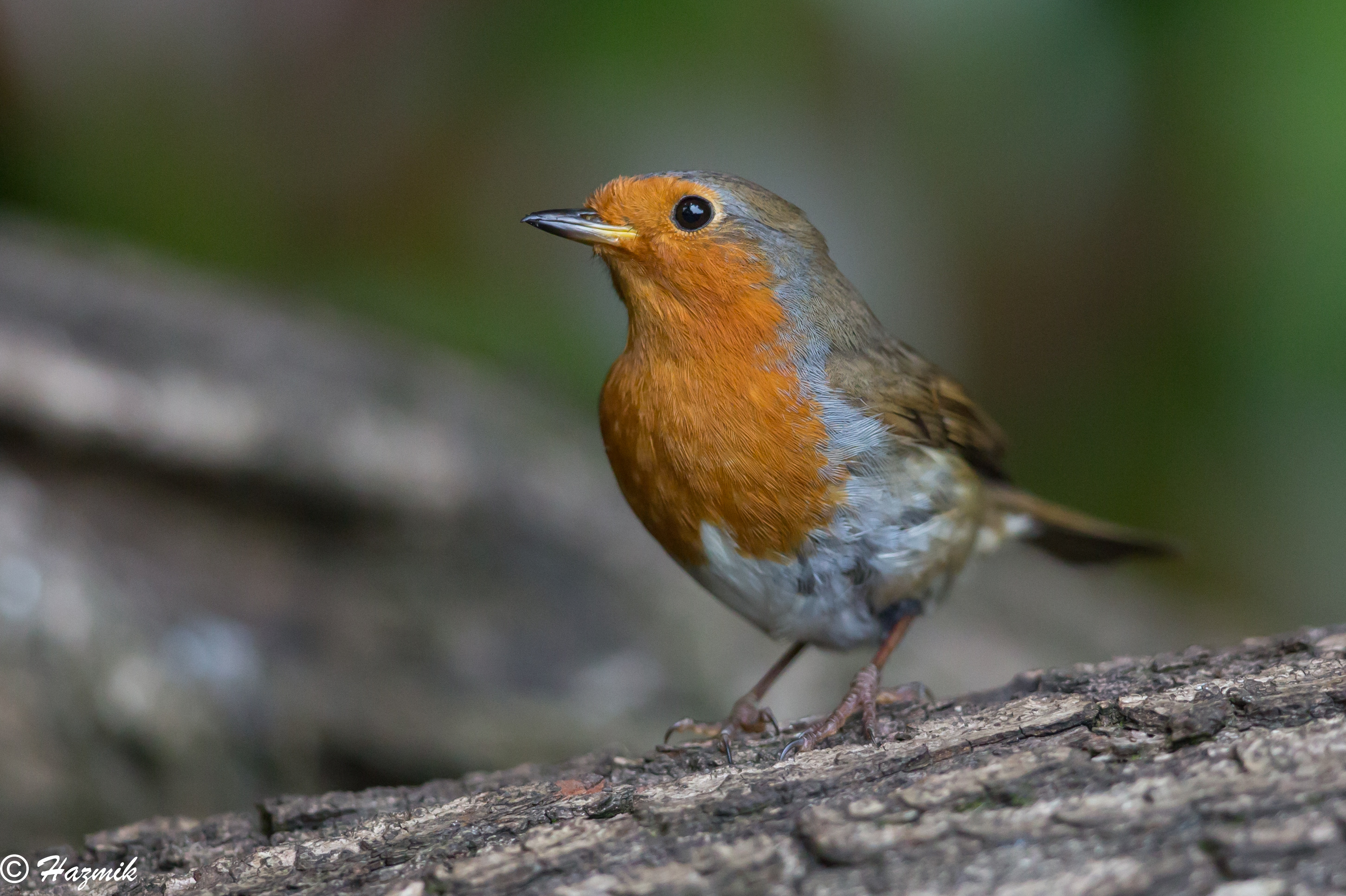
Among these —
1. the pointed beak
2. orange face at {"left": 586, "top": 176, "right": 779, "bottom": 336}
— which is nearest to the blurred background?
orange face at {"left": 586, "top": 176, "right": 779, "bottom": 336}

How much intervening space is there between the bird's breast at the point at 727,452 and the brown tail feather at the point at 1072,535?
1016 mm

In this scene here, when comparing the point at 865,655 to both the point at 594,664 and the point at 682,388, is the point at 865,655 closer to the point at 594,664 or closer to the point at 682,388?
the point at 594,664

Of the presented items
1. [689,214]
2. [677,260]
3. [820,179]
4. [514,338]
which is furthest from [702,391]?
[514,338]

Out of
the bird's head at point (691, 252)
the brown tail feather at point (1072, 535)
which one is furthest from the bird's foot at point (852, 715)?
the brown tail feather at point (1072, 535)

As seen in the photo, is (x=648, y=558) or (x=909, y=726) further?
(x=648, y=558)

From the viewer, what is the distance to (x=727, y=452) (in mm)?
2654

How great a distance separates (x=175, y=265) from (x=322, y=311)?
0.73 metres

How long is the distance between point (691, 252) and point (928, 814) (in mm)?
1560

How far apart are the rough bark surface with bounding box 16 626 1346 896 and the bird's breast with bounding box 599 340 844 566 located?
0.51 metres

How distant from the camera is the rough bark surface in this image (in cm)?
169

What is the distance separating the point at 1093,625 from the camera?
5.59m

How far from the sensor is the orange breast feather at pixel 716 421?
2652mm

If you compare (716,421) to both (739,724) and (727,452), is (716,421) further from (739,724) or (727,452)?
(739,724)

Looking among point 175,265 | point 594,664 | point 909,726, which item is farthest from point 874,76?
point 909,726
